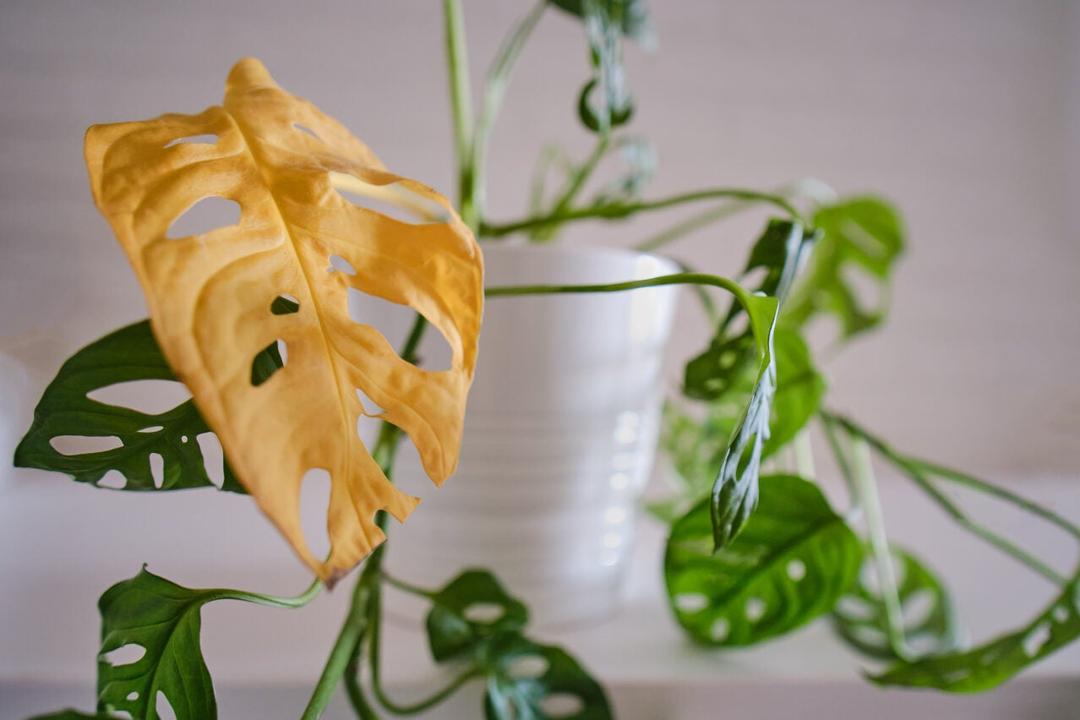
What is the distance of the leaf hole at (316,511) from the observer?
0.31 metres

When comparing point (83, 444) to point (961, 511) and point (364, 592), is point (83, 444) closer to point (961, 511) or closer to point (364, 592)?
point (364, 592)

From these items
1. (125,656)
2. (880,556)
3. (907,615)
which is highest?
(125,656)

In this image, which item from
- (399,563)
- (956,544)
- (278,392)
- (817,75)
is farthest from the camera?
(817,75)

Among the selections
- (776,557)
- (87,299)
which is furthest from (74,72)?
(776,557)

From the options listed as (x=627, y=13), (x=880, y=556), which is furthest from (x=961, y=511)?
(x=627, y=13)

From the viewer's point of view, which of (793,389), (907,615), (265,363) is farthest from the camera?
(907,615)

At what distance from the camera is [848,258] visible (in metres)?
0.64

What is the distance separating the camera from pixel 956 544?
2.45 feet

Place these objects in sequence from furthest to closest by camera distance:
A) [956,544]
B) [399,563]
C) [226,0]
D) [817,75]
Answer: [817,75] < [956,544] < [226,0] < [399,563]

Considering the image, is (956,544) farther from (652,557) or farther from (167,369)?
(167,369)

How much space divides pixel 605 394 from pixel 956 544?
531 mm

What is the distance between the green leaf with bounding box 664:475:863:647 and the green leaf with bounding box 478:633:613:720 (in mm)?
84

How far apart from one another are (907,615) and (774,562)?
25 centimetres

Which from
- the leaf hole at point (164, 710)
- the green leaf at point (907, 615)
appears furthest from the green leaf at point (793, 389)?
the leaf hole at point (164, 710)
